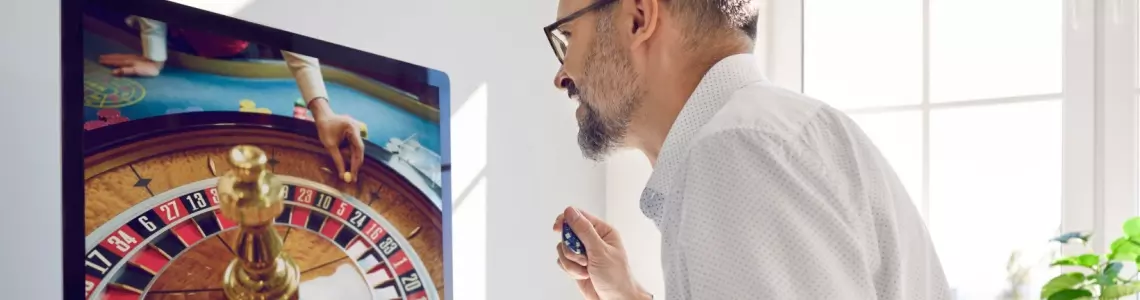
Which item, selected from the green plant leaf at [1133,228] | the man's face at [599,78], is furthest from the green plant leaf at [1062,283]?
the man's face at [599,78]

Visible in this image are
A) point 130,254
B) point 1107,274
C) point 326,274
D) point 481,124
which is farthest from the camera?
point 481,124

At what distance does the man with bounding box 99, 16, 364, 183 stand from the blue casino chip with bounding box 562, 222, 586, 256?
301 millimetres

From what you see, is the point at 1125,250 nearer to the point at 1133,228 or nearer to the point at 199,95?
the point at 1133,228

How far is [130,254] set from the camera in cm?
78

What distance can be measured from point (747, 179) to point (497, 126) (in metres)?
1.37

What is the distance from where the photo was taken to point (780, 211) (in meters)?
0.63

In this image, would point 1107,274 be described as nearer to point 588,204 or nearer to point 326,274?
point 588,204

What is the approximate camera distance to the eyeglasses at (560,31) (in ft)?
3.35

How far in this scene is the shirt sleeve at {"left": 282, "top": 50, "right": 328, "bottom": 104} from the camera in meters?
0.95

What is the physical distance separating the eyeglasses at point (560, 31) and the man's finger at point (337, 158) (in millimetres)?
289

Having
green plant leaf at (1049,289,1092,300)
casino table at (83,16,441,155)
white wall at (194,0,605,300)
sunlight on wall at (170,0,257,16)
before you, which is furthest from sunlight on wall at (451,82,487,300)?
green plant leaf at (1049,289,1092,300)

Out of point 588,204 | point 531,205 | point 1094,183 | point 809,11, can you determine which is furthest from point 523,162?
point 1094,183

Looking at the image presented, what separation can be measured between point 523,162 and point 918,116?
3.20 feet

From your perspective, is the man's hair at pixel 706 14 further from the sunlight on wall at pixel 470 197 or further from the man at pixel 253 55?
the sunlight on wall at pixel 470 197
